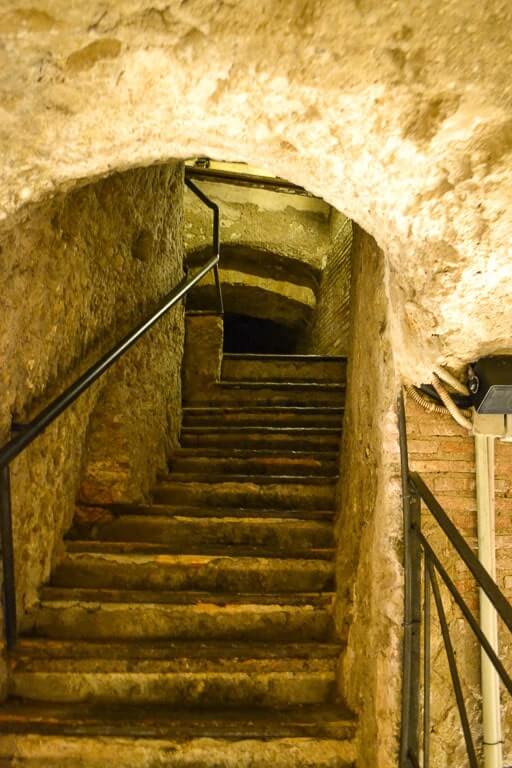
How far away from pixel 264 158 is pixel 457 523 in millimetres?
1164

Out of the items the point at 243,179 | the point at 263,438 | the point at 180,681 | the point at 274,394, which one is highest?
the point at 243,179

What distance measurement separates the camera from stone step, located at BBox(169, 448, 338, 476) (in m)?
3.35

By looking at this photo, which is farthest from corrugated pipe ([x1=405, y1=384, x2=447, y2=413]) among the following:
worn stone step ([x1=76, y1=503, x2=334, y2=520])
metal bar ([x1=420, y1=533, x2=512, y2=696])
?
worn stone step ([x1=76, y1=503, x2=334, y2=520])

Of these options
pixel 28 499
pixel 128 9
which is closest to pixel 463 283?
pixel 128 9

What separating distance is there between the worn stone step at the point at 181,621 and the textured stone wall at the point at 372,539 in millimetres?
182

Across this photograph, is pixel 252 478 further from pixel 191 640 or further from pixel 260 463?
pixel 191 640

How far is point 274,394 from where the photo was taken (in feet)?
14.5

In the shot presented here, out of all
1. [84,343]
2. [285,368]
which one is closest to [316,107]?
[84,343]

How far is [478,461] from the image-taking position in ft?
4.95

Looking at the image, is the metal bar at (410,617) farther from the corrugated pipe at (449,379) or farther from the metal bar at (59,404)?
the metal bar at (59,404)

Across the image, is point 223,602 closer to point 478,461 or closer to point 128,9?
point 478,461

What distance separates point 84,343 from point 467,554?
1.77 meters

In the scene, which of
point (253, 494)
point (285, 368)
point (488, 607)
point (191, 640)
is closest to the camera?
point (488, 607)

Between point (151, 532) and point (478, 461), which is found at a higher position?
point (478, 461)
